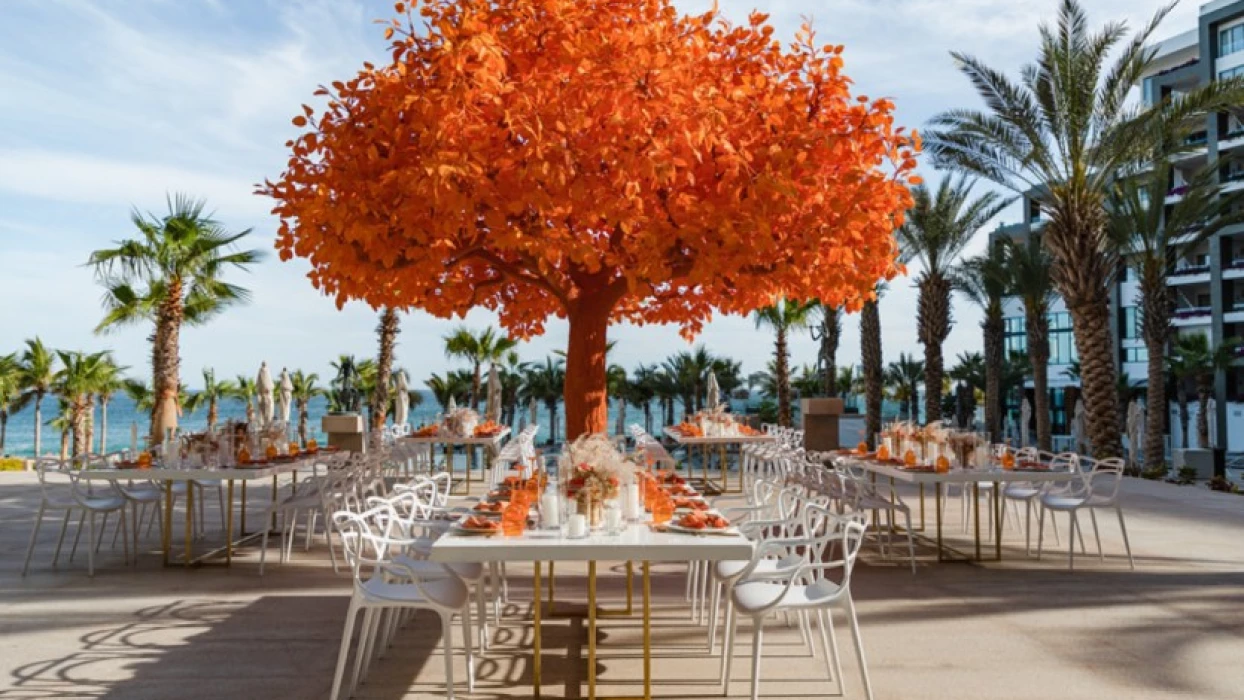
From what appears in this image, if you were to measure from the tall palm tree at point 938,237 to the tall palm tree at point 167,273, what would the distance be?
49.3 ft

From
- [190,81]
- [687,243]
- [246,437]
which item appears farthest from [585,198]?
[190,81]

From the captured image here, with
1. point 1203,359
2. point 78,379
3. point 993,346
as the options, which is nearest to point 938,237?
point 993,346

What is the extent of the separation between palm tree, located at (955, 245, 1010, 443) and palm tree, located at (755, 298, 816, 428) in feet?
18.8

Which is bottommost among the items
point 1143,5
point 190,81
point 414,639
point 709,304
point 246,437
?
point 414,639

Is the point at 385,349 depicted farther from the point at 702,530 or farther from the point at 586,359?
the point at 702,530

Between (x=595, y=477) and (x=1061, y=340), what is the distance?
49480 mm

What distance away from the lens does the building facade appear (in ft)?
121

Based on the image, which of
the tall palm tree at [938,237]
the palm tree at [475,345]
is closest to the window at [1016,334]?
the tall palm tree at [938,237]

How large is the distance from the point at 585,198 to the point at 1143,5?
45.5 feet

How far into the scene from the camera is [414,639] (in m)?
6.37

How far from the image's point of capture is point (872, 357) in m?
25.1

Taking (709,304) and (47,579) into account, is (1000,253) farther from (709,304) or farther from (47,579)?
(47,579)

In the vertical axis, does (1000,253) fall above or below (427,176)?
above

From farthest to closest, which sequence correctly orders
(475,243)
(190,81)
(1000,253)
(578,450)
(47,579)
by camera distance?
(1000,253) → (190,81) → (47,579) → (475,243) → (578,450)
